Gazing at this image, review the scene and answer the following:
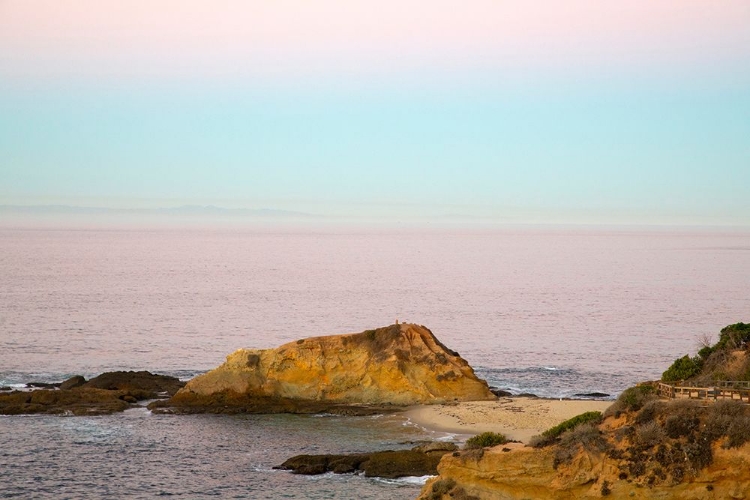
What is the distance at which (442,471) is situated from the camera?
3219 cm

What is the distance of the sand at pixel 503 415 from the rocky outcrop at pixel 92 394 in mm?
14561

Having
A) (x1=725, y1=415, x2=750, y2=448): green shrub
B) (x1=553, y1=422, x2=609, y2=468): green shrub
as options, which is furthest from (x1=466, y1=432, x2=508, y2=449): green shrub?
(x1=725, y1=415, x2=750, y2=448): green shrub

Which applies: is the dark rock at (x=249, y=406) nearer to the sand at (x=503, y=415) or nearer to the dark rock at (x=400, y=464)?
the sand at (x=503, y=415)

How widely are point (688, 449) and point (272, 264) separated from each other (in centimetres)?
16497

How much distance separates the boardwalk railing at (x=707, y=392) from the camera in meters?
31.1

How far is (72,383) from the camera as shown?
58.7m

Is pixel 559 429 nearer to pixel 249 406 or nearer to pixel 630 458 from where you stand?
pixel 630 458

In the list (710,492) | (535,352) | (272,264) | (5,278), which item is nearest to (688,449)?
(710,492)

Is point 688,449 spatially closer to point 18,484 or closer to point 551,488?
point 551,488

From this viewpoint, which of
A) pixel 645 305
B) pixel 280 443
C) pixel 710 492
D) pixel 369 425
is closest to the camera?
pixel 710 492

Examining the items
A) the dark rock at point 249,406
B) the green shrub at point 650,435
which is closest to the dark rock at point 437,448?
the dark rock at point 249,406

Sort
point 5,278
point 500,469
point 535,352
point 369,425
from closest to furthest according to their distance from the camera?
1. point 500,469
2. point 369,425
3. point 535,352
4. point 5,278

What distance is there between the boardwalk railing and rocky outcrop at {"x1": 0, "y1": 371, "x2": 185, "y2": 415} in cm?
3065

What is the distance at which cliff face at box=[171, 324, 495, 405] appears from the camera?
55844mm
